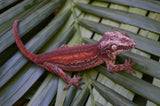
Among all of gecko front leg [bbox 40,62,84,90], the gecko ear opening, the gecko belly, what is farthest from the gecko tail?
the gecko ear opening

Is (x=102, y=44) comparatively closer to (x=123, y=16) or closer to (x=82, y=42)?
(x=82, y=42)

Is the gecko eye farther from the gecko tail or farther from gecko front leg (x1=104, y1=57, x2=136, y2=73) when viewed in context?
the gecko tail

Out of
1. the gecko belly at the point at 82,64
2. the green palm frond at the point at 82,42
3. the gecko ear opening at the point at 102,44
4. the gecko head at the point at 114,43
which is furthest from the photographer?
the gecko belly at the point at 82,64

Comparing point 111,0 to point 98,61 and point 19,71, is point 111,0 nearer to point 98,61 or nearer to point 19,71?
point 98,61

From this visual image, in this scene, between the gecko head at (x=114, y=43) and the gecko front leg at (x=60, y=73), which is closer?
the gecko head at (x=114, y=43)

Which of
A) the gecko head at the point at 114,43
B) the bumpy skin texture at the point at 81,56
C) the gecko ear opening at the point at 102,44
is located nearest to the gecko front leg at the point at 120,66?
the bumpy skin texture at the point at 81,56

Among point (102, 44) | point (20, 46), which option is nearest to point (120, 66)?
point (102, 44)

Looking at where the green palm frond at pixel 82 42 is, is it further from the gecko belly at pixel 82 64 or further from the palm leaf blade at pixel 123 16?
the gecko belly at pixel 82 64
